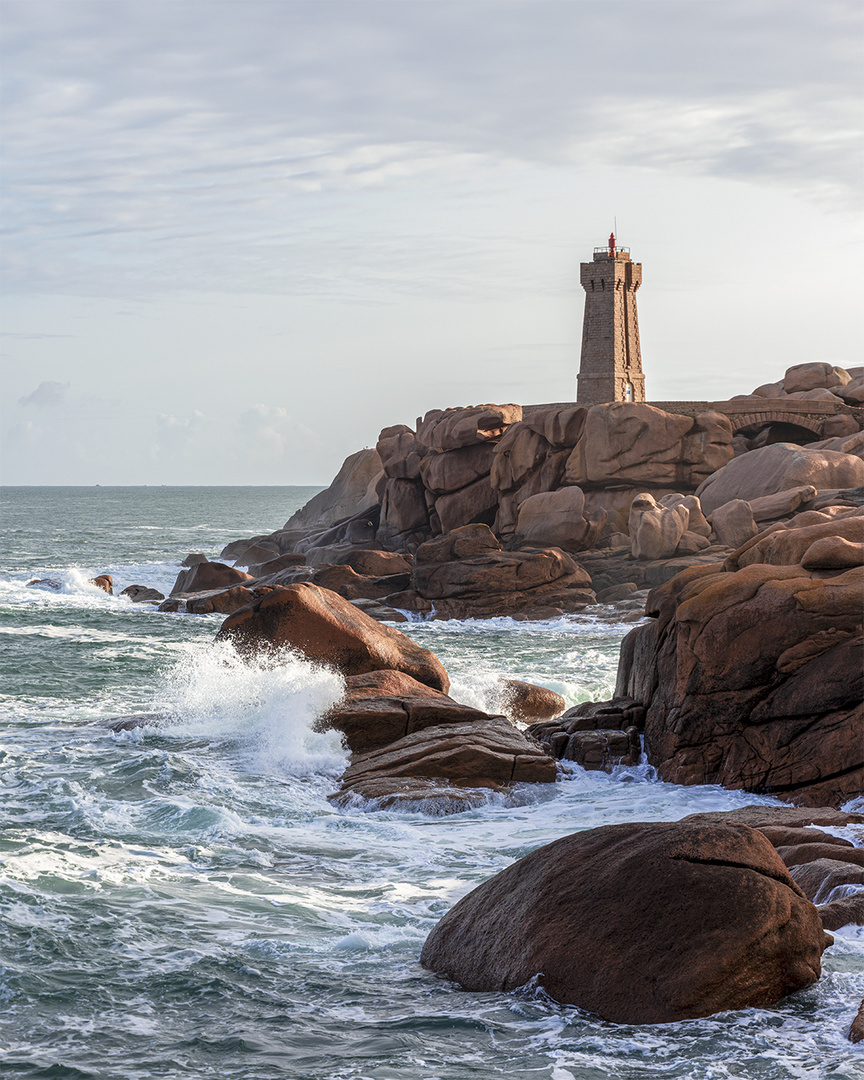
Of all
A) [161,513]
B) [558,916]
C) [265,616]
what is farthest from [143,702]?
[161,513]

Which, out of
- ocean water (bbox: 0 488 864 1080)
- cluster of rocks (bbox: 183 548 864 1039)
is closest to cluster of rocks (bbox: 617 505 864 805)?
ocean water (bbox: 0 488 864 1080)

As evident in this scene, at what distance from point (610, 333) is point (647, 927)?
Result: 171 feet

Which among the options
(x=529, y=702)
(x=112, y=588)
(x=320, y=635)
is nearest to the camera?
(x=320, y=635)

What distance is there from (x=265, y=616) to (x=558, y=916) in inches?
424

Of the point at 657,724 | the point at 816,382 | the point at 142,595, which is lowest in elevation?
the point at 142,595

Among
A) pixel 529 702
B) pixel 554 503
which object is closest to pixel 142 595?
pixel 554 503

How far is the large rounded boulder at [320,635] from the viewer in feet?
54.5

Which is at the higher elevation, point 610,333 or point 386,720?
point 610,333

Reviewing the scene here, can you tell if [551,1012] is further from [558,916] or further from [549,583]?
[549,583]

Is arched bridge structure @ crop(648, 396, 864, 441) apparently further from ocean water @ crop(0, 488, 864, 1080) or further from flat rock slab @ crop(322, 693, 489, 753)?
flat rock slab @ crop(322, 693, 489, 753)

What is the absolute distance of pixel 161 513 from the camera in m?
118

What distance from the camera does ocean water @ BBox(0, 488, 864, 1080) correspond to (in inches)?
243

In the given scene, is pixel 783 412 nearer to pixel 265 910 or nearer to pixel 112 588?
pixel 112 588

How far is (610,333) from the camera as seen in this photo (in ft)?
185
